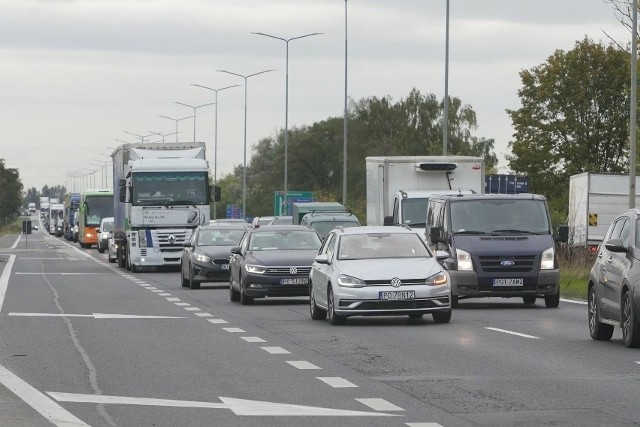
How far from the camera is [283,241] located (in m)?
31.8

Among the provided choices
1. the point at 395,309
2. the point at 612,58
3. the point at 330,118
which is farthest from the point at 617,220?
the point at 330,118

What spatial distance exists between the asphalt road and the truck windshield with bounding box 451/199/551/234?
1.46 metres

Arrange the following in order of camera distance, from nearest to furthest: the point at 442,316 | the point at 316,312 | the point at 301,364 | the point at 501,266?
the point at 301,364 < the point at 442,316 < the point at 316,312 < the point at 501,266

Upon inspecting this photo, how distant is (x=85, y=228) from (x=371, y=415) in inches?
3254

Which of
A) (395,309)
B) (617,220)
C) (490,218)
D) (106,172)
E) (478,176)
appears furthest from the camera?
(106,172)

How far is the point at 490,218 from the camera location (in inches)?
1147

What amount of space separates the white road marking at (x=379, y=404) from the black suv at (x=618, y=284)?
5.57m

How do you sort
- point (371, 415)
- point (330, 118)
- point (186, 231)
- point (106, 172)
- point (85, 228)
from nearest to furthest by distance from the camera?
point (371, 415) < point (186, 231) < point (85, 228) < point (330, 118) < point (106, 172)

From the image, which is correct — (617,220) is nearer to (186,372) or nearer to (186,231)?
(186,372)

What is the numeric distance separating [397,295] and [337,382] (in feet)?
27.9

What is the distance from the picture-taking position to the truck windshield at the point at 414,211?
126 ft

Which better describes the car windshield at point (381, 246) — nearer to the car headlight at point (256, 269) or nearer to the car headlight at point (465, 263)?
the car headlight at point (465, 263)

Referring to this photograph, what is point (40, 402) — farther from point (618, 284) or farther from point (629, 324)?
point (618, 284)

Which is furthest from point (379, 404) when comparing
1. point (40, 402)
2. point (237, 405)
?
point (40, 402)
